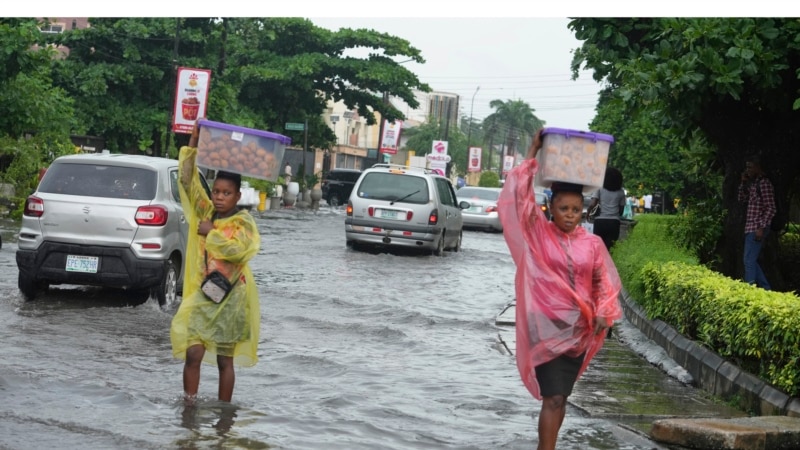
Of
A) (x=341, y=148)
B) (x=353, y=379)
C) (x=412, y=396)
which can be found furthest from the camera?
(x=341, y=148)

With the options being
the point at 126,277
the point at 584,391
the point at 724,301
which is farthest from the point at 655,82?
the point at 126,277

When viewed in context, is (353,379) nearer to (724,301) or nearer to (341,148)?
(724,301)

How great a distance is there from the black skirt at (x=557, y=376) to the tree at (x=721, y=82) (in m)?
5.86

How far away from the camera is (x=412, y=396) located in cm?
851

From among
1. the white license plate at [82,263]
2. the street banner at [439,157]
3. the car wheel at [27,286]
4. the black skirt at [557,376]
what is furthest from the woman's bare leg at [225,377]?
the street banner at [439,157]

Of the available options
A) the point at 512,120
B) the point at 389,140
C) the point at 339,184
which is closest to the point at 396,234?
the point at 339,184

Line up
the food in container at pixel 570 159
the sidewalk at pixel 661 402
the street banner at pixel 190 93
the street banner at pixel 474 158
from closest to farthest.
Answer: the food in container at pixel 570 159
the sidewalk at pixel 661 402
the street banner at pixel 190 93
the street banner at pixel 474 158

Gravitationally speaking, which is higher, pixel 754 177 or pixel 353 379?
pixel 754 177

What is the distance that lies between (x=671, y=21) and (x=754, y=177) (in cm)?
254

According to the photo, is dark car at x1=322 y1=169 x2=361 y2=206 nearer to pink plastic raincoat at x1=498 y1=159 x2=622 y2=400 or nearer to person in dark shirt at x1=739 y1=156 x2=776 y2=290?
person in dark shirt at x1=739 y1=156 x2=776 y2=290

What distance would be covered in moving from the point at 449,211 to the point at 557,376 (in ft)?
57.9

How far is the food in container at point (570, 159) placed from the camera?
6.20 m

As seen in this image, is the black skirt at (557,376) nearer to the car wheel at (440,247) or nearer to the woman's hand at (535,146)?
the woman's hand at (535,146)

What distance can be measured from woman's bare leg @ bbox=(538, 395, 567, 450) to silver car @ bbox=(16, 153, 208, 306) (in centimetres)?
687
